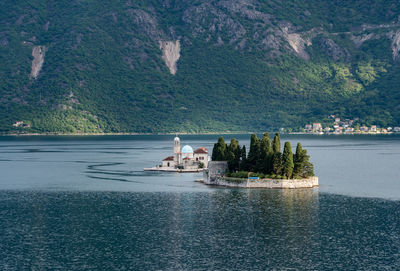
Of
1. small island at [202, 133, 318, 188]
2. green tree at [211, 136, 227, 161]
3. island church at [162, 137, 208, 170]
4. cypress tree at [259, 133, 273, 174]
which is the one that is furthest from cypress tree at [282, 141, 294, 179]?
island church at [162, 137, 208, 170]

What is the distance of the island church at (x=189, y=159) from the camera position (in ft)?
559

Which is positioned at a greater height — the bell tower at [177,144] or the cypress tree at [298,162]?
the bell tower at [177,144]

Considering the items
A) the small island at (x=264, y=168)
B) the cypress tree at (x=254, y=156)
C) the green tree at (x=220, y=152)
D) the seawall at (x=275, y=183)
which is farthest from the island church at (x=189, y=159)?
the seawall at (x=275, y=183)

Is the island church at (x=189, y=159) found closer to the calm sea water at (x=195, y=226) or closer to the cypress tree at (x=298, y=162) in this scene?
the calm sea water at (x=195, y=226)

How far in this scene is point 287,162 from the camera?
396 ft

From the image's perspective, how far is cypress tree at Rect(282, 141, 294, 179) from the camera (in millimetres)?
120188

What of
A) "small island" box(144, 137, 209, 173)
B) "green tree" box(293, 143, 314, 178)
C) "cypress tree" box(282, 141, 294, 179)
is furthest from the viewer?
"small island" box(144, 137, 209, 173)

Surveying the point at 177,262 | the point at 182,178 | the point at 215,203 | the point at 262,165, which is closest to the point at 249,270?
the point at 177,262

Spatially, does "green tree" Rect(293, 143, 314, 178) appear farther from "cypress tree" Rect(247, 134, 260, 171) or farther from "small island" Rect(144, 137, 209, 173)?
"small island" Rect(144, 137, 209, 173)

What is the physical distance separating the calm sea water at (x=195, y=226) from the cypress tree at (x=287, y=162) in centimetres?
526

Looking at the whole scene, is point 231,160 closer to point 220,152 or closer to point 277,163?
point 220,152

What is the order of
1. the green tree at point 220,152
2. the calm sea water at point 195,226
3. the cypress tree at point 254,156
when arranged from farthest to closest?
the green tree at point 220,152, the cypress tree at point 254,156, the calm sea water at point 195,226

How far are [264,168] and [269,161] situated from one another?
9.71ft

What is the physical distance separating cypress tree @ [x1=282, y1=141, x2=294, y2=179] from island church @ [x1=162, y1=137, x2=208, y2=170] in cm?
4959
